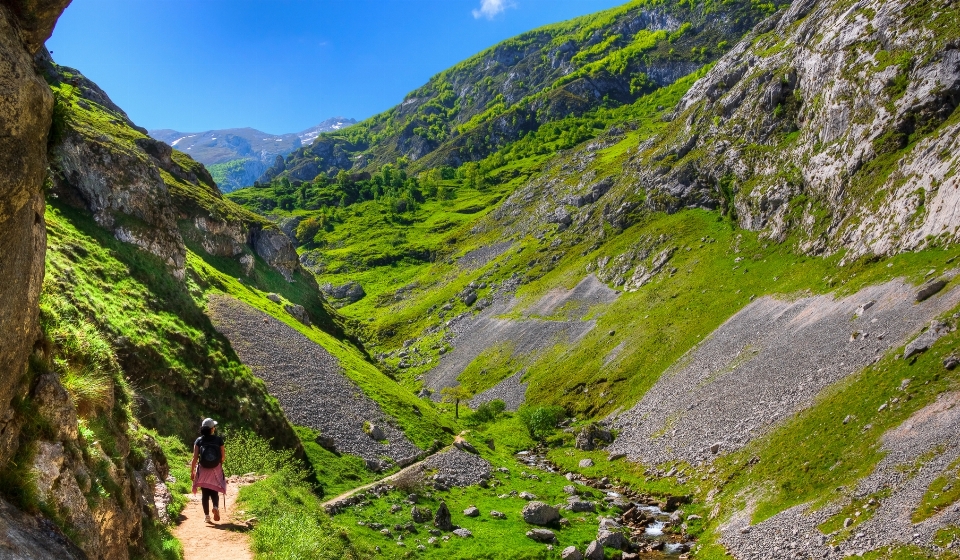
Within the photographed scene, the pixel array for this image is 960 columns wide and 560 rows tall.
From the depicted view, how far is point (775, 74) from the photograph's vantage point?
404ft

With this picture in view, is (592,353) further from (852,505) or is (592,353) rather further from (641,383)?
(852,505)

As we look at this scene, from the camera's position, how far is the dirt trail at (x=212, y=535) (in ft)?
63.1

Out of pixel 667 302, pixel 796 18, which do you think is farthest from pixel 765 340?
pixel 796 18

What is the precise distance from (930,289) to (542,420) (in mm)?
51502

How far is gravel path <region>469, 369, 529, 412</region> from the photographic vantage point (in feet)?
338

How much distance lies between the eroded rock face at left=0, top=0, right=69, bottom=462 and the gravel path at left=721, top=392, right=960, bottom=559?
38333 millimetres

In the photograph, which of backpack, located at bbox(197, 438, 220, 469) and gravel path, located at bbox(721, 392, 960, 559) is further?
gravel path, located at bbox(721, 392, 960, 559)

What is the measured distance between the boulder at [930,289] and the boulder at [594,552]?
1548 inches

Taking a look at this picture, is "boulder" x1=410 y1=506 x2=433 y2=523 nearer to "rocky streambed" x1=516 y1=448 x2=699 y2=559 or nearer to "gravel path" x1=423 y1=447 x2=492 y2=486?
"gravel path" x1=423 y1=447 x2=492 y2=486

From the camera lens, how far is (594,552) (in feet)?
132

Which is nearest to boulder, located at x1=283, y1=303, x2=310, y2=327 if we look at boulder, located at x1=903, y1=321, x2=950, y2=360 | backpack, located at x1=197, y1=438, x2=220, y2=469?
backpack, located at x1=197, y1=438, x2=220, y2=469

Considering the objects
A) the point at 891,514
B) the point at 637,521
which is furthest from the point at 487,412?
the point at 891,514

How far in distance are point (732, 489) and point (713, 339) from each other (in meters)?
35.1

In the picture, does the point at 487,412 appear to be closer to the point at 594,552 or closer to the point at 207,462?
the point at 594,552
